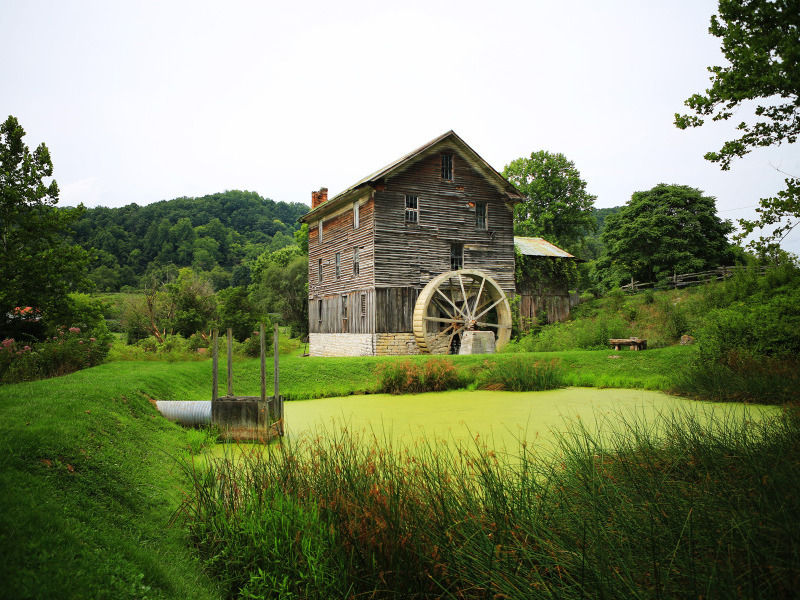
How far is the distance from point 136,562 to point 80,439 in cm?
212

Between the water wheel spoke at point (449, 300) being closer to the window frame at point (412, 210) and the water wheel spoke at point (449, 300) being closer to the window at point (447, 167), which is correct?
the window frame at point (412, 210)

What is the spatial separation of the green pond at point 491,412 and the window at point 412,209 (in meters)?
9.80

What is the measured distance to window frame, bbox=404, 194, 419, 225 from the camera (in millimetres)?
20125

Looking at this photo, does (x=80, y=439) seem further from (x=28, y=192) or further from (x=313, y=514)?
(x=28, y=192)

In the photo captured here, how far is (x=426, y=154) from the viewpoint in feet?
67.3

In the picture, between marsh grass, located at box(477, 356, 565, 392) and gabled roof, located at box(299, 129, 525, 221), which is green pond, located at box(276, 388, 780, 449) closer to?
marsh grass, located at box(477, 356, 565, 392)

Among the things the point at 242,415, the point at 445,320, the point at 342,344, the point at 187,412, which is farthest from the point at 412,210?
the point at 242,415

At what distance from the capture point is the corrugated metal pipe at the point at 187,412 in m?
7.64

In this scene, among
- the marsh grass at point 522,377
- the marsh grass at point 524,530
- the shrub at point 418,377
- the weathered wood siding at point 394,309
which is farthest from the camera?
the weathered wood siding at point 394,309

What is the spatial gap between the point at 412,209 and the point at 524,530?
17.9m

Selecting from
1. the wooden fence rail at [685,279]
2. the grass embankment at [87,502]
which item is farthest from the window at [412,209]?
the wooden fence rail at [685,279]

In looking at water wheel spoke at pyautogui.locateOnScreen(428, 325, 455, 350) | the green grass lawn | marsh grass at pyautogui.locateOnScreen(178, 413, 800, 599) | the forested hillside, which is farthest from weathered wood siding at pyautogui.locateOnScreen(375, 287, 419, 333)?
the forested hillside

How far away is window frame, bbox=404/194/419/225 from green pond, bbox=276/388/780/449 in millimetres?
9737

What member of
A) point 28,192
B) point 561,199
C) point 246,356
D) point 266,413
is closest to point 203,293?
point 246,356
